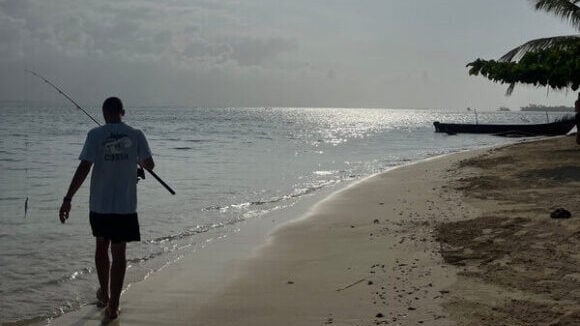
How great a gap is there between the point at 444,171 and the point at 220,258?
11.7m

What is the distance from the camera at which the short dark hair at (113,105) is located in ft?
15.1

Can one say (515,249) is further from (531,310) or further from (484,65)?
(484,65)

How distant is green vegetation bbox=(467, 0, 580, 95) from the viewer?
1991 centimetres

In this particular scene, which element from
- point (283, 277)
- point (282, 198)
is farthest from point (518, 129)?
point (283, 277)

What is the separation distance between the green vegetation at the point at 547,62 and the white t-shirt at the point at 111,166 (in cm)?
1825

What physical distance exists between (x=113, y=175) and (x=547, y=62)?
19990mm

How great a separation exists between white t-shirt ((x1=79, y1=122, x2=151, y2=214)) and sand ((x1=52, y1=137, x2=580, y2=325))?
1.06 metres

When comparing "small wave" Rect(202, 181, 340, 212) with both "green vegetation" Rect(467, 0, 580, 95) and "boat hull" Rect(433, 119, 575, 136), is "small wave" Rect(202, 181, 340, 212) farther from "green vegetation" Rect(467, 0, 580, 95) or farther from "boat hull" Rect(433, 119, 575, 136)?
"boat hull" Rect(433, 119, 575, 136)

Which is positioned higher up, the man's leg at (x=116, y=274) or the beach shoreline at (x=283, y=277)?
the man's leg at (x=116, y=274)

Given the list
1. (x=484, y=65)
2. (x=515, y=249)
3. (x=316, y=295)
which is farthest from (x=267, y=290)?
(x=484, y=65)

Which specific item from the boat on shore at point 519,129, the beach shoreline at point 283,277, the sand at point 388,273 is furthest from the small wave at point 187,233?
the boat on shore at point 519,129

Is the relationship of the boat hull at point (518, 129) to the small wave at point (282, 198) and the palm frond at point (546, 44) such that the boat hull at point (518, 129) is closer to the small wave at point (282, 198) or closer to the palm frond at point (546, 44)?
the palm frond at point (546, 44)

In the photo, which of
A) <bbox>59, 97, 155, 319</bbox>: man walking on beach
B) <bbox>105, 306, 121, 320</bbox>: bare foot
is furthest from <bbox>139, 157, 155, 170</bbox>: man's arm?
<bbox>105, 306, 121, 320</bbox>: bare foot

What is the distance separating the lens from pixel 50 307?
214 inches
